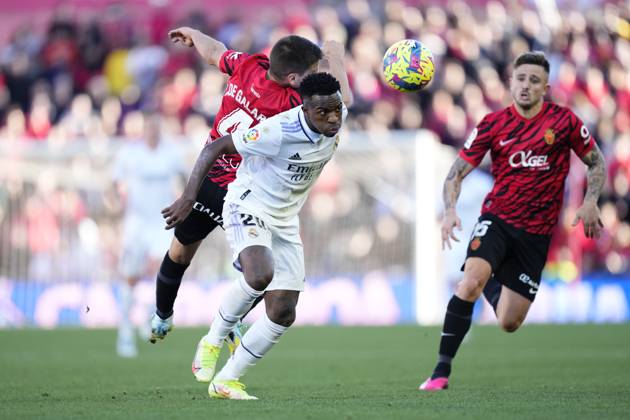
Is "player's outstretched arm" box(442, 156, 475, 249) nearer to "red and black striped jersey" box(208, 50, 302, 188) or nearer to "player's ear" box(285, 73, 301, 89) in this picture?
"red and black striped jersey" box(208, 50, 302, 188)

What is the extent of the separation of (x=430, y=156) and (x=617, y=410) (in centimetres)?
1292

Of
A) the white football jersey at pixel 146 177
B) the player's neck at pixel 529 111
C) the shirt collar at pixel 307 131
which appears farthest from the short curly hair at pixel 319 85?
the white football jersey at pixel 146 177

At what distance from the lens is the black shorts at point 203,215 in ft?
29.7

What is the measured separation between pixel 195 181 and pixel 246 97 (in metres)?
1.36

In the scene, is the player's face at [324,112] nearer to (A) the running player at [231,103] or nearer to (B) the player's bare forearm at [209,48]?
(A) the running player at [231,103]

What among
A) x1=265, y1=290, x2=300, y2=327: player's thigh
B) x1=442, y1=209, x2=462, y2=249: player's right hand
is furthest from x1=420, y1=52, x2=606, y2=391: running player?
x1=265, y1=290, x2=300, y2=327: player's thigh

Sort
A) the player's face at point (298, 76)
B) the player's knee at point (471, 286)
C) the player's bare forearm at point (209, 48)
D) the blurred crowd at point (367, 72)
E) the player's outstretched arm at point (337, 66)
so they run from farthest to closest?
the blurred crowd at point (367, 72) < the player's bare forearm at point (209, 48) < the player's knee at point (471, 286) < the player's outstretched arm at point (337, 66) < the player's face at point (298, 76)

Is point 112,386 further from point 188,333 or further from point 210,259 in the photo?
point 210,259

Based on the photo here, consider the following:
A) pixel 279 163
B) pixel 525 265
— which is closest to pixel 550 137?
pixel 525 265

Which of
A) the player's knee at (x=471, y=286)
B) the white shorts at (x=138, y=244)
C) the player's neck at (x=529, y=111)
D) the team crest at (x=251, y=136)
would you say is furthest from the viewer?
the white shorts at (x=138, y=244)

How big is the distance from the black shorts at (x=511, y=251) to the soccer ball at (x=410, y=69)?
53.4 inches

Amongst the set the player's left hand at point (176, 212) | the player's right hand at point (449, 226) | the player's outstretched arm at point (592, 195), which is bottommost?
the player's right hand at point (449, 226)

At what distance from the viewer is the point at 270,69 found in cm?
859

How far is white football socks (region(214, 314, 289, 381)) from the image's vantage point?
7922 millimetres
